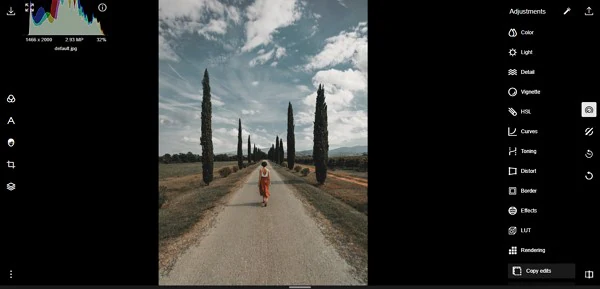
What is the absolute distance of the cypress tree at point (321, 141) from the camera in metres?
18.6

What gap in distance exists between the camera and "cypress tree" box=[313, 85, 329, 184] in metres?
18.6

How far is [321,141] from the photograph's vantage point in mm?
19438
